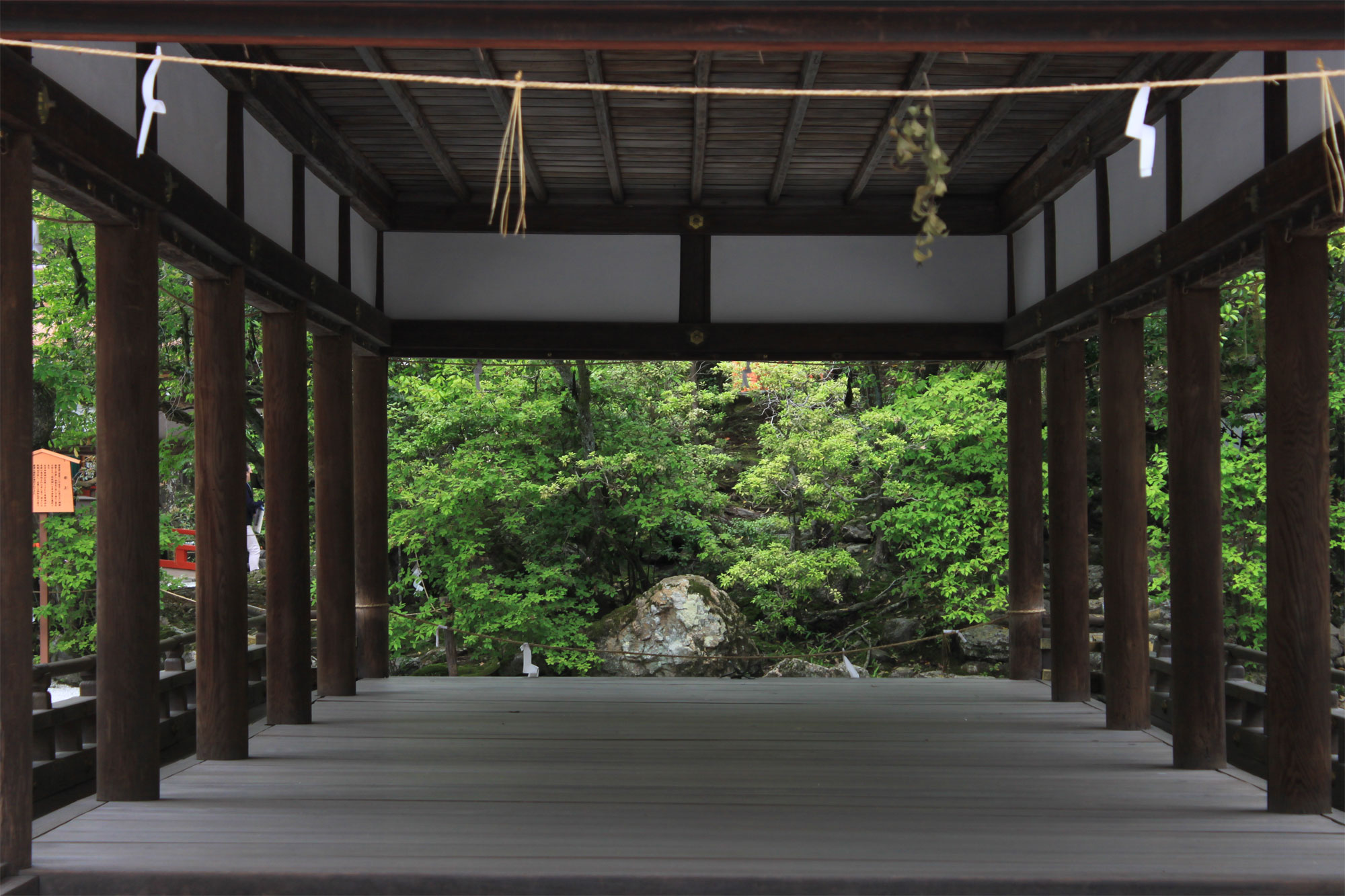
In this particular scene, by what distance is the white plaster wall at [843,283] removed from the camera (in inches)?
293

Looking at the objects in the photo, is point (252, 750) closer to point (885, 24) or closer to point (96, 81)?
point (96, 81)

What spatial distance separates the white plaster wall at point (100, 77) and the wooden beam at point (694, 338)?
3484 millimetres

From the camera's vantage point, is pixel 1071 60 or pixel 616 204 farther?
pixel 616 204

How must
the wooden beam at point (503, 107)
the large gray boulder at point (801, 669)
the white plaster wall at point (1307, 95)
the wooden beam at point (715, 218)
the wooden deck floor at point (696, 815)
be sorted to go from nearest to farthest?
the wooden deck floor at point (696, 815), the white plaster wall at point (1307, 95), the wooden beam at point (503, 107), the wooden beam at point (715, 218), the large gray boulder at point (801, 669)

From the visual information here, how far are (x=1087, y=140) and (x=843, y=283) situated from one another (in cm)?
199

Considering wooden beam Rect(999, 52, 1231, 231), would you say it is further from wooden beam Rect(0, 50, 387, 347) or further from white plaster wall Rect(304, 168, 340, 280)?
white plaster wall Rect(304, 168, 340, 280)

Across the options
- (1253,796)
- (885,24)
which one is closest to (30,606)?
(885,24)

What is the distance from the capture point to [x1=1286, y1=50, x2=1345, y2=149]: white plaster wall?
140 inches

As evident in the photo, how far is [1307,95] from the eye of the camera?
12.3 ft

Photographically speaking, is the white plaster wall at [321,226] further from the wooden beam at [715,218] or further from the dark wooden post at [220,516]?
the dark wooden post at [220,516]

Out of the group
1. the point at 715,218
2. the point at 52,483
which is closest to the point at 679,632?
the point at 715,218

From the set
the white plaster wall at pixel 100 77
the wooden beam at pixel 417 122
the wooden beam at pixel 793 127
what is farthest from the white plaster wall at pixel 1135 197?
the white plaster wall at pixel 100 77

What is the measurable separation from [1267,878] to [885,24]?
2.73 meters

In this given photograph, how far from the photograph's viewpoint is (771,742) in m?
5.40
